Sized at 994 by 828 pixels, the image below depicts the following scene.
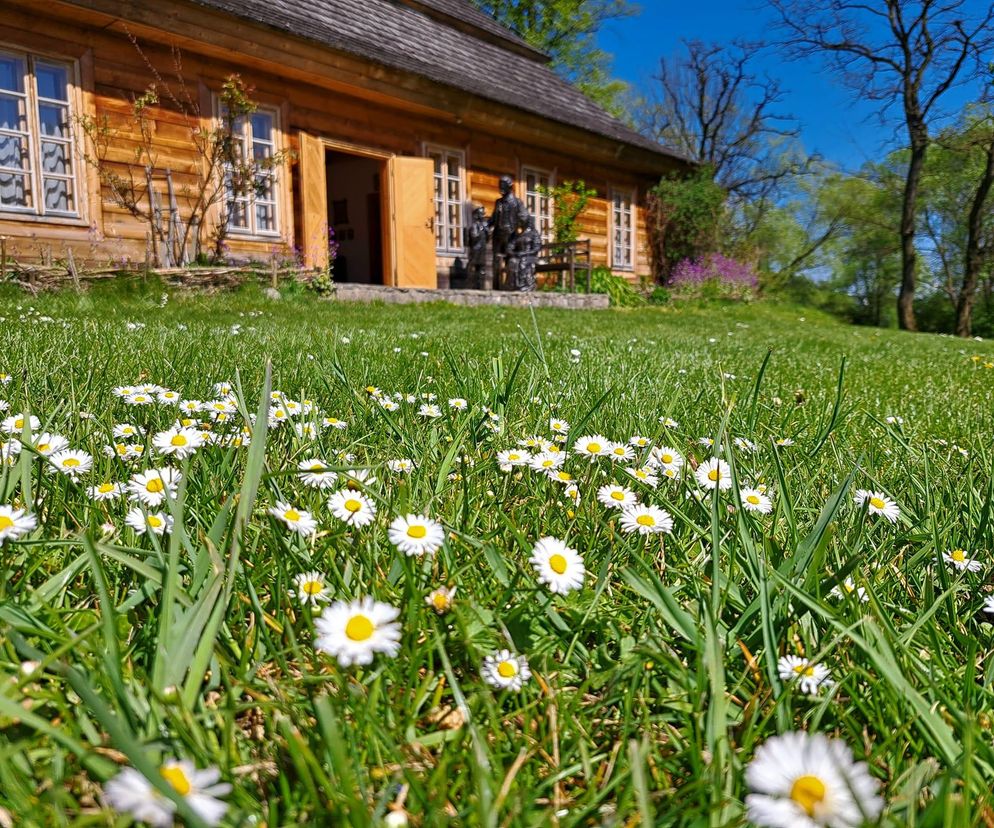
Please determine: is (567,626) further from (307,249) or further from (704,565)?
(307,249)

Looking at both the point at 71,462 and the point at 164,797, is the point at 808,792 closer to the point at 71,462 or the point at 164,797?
the point at 164,797

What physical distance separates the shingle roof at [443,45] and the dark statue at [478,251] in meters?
1.87

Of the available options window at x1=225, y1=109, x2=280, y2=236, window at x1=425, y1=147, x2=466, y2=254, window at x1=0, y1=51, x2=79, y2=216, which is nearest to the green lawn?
window at x1=0, y1=51, x2=79, y2=216

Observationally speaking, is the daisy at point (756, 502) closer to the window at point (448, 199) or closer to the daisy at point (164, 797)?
the daisy at point (164, 797)

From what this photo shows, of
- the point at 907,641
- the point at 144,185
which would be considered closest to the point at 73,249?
the point at 144,185

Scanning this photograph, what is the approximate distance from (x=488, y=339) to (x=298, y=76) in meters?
6.60

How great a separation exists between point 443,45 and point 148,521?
13814 mm

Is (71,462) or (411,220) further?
(411,220)

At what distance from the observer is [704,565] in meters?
1.06

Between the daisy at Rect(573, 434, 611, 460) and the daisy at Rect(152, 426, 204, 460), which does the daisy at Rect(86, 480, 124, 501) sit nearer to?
the daisy at Rect(152, 426, 204, 460)

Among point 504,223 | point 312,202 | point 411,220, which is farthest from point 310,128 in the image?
point 504,223

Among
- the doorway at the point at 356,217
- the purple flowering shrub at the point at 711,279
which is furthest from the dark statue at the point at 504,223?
the purple flowering shrub at the point at 711,279

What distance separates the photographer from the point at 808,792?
0.46 meters

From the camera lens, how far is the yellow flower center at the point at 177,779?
0.48 m
